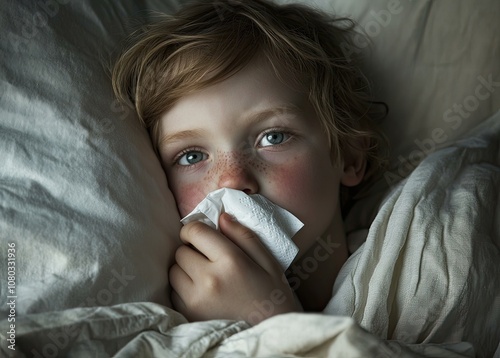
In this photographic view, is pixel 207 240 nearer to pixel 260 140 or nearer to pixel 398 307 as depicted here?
pixel 260 140

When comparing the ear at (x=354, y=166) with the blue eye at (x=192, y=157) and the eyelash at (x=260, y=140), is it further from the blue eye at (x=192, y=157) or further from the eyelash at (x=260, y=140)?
the blue eye at (x=192, y=157)

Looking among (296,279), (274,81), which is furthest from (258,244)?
(274,81)

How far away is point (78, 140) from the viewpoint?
1.10 meters

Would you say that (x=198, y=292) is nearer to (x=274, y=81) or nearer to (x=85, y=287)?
(x=85, y=287)

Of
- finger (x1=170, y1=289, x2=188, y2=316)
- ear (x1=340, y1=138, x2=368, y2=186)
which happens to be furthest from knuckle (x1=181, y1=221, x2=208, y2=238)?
ear (x1=340, y1=138, x2=368, y2=186)

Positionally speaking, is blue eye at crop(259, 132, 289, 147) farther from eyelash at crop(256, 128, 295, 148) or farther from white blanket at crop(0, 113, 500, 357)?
white blanket at crop(0, 113, 500, 357)

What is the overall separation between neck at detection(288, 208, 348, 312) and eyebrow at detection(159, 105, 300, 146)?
0.93 feet

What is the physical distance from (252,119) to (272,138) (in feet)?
0.20

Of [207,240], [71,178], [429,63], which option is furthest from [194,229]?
[429,63]

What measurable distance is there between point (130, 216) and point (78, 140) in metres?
0.17

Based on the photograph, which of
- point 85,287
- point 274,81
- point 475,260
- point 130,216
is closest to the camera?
point 85,287

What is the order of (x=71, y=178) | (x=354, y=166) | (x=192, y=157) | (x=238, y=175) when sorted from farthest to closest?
1. (x=354, y=166)
2. (x=192, y=157)
3. (x=238, y=175)
4. (x=71, y=178)

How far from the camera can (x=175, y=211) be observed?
1.22m

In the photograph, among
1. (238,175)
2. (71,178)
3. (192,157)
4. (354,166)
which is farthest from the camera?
(354,166)
